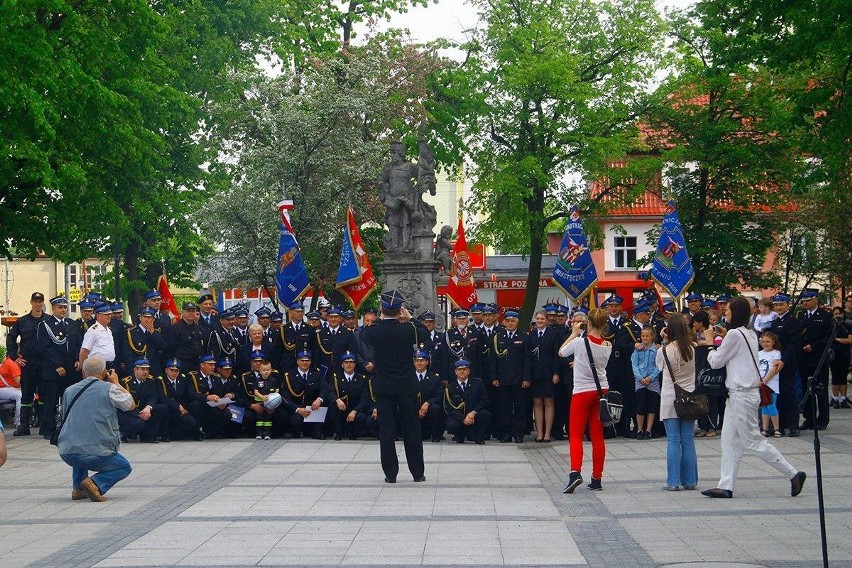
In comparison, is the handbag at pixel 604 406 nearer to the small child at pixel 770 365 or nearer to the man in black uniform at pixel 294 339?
the small child at pixel 770 365

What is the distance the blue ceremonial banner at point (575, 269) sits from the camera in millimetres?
24844

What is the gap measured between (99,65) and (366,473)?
1527cm

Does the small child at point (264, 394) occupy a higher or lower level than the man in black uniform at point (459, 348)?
lower

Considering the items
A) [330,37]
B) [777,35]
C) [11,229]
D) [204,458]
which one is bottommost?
[204,458]

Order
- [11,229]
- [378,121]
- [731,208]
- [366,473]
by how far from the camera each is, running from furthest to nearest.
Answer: [378,121], [731,208], [11,229], [366,473]

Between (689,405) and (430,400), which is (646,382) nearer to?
(430,400)

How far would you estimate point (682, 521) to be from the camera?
36.1 feet

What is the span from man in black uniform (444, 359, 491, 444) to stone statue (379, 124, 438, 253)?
950cm

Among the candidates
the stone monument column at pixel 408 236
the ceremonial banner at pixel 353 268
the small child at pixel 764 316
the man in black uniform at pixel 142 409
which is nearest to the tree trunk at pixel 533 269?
the stone monument column at pixel 408 236

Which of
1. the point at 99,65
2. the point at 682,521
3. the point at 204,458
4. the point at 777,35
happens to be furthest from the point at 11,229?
the point at 682,521

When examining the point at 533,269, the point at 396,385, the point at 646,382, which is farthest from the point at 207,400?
the point at 533,269

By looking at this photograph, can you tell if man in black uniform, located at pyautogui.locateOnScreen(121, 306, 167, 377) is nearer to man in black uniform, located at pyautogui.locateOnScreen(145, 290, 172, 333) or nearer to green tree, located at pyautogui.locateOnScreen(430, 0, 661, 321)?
man in black uniform, located at pyautogui.locateOnScreen(145, 290, 172, 333)

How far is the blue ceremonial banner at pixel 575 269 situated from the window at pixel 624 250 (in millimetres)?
43196

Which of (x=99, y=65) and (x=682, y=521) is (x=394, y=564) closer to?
(x=682, y=521)
